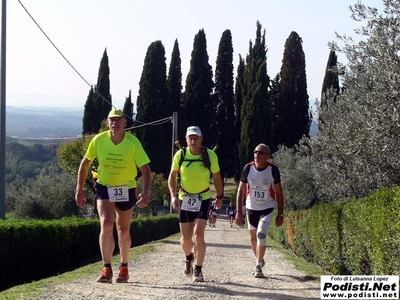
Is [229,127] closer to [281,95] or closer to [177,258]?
[281,95]

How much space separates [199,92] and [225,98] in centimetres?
366

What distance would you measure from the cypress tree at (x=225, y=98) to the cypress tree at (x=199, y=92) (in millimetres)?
1882

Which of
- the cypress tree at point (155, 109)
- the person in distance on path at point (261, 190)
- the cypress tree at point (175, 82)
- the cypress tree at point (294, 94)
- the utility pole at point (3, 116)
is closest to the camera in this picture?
the person in distance on path at point (261, 190)

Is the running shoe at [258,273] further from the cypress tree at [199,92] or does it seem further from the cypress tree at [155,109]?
the cypress tree at [199,92]

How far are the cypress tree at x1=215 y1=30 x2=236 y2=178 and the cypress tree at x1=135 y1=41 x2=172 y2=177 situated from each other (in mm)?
6475

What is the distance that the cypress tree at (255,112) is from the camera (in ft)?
184

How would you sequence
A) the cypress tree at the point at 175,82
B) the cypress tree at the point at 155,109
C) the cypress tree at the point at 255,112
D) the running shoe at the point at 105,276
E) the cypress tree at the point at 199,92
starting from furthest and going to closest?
the cypress tree at the point at 175,82
the cypress tree at the point at 199,92
the cypress tree at the point at 155,109
the cypress tree at the point at 255,112
the running shoe at the point at 105,276

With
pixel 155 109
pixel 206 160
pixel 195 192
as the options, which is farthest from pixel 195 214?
pixel 155 109

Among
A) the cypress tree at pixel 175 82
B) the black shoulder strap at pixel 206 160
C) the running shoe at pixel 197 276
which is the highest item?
the cypress tree at pixel 175 82

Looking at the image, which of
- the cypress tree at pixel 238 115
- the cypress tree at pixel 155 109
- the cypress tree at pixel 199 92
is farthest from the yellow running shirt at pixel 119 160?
the cypress tree at pixel 238 115

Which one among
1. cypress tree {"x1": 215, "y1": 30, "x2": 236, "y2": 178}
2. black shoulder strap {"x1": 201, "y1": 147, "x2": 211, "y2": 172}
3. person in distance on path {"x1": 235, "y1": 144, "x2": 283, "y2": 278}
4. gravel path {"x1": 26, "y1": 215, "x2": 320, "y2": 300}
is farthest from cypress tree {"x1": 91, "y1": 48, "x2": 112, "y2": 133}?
black shoulder strap {"x1": 201, "y1": 147, "x2": 211, "y2": 172}

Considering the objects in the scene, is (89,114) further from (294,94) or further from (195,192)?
(195,192)

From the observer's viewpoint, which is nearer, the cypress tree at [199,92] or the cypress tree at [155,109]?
the cypress tree at [155,109]

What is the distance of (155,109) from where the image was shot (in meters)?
58.6
